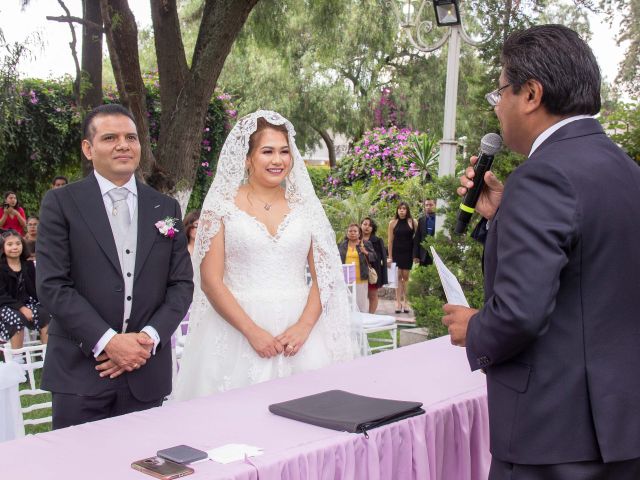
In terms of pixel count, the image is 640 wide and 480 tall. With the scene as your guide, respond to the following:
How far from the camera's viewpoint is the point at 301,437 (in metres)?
2.26

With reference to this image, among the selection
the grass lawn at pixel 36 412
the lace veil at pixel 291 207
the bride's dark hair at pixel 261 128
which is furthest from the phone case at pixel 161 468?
the grass lawn at pixel 36 412

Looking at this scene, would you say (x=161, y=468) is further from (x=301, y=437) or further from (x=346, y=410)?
(x=346, y=410)

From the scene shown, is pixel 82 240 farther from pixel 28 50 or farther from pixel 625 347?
pixel 28 50

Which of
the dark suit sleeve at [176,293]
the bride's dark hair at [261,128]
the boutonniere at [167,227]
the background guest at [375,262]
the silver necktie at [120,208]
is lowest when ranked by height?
the background guest at [375,262]

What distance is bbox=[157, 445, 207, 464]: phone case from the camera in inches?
80.0

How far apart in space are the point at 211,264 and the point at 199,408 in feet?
3.71

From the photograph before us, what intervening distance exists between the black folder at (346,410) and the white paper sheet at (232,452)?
29 cm

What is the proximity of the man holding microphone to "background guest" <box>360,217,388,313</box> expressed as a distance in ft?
29.8

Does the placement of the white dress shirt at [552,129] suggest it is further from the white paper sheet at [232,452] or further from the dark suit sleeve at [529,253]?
the white paper sheet at [232,452]

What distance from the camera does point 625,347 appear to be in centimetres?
180

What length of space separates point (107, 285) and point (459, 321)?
1587 millimetres

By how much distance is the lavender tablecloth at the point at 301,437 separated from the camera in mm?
2057

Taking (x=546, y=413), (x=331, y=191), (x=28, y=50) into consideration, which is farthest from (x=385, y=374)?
(x=331, y=191)

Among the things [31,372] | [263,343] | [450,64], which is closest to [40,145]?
[450,64]
